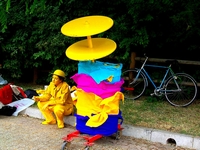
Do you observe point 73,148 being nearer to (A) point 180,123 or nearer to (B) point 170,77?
(A) point 180,123

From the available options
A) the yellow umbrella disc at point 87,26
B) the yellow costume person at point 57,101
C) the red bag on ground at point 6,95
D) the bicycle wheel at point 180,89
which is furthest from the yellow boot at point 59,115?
the bicycle wheel at point 180,89

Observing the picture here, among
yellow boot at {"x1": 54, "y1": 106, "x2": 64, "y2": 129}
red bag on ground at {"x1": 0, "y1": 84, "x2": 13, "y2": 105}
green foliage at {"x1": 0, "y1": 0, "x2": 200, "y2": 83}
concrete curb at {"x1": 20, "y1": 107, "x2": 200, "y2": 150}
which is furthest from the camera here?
green foliage at {"x1": 0, "y1": 0, "x2": 200, "y2": 83}

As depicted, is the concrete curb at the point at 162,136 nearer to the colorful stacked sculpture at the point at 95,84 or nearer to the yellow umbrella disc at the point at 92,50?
the colorful stacked sculpture at the point at 95,84

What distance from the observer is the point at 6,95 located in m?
6.59

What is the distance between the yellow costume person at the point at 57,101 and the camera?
5.34m

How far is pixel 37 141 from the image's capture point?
469cm

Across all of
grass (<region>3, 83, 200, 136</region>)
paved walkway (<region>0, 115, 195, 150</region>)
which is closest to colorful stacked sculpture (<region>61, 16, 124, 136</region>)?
paved walkway (<region>0, 115, 195, 150</region>)

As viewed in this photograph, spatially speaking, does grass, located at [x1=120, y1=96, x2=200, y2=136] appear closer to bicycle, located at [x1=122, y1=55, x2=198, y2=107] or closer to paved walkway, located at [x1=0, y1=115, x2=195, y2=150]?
bicycle, located at [x1=122, y1=55, x2=198, y2=107]

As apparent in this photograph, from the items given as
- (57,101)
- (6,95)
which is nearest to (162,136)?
(57,101)

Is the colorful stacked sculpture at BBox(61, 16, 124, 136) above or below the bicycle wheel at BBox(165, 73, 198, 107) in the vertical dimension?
above

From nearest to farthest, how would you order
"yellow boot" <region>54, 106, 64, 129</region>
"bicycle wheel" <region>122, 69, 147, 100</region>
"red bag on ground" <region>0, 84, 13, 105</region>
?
"yellow boot" <region>54, 106, 64, 129</region>, "red bag on ground" <region>0, 84, 13, 105</region>, "bicycle wheel" <region>122, 69, 147, 100</region>

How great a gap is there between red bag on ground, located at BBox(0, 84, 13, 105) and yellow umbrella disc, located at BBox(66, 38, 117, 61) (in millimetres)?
2502

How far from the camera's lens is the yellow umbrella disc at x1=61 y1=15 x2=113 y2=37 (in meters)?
4.50

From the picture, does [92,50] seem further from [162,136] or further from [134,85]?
[134,85]
